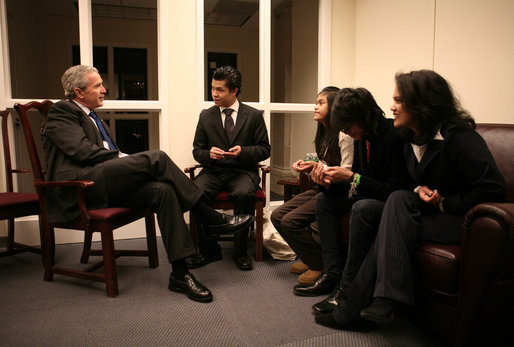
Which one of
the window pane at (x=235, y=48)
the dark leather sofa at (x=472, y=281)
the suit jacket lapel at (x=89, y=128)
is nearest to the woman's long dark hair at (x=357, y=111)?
the dark leather sofa at (x=472, y=281)

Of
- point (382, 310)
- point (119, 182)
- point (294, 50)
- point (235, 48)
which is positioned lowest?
point (382, 310)

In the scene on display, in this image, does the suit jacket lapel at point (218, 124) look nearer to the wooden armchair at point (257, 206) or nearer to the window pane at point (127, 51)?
the wooden armchair at point (257, 206)

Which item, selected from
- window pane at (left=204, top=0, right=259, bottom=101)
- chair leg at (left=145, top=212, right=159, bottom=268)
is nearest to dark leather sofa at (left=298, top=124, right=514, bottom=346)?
chair leg at (left=145, top=212, right=159, bottom=268)

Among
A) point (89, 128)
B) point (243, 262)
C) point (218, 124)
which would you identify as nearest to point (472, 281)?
point (243, 262)

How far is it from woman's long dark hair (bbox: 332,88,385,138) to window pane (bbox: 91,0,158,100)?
18.4 ft

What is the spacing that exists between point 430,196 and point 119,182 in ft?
5.46

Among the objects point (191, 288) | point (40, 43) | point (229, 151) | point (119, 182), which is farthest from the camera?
point (40, 43)

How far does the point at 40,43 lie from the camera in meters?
6.27

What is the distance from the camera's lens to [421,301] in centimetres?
161

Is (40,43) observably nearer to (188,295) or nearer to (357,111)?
(188,295)

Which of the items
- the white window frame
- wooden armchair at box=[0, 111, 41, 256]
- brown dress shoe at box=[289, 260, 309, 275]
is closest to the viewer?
wooden armchair at box=[0, 111, 41, 256]

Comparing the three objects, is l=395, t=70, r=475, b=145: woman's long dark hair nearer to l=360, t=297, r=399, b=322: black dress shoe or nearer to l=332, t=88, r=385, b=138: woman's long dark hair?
l=332, t=88, r=385, b=138: woman's long dark hair

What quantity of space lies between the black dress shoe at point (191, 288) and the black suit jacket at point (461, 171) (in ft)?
4.09

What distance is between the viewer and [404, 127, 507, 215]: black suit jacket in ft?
4.96
